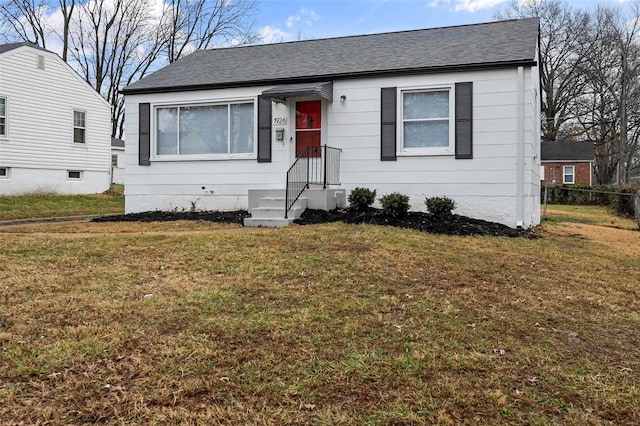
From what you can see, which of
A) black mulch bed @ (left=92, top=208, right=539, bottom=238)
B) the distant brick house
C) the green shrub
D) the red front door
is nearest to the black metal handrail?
the red front door

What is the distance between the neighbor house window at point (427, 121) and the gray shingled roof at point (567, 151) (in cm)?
2523

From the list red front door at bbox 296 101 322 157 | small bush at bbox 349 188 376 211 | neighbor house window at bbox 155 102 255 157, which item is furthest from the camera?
neighbor house window at bbox 155 102 255 157

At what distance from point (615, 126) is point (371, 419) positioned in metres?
37.7

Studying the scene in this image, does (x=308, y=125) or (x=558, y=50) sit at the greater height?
(x=558, y=50)

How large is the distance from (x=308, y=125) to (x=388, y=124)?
1.89 meters

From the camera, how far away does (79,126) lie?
20078 millimetres

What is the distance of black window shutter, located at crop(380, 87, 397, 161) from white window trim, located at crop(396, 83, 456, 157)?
0.11 meters

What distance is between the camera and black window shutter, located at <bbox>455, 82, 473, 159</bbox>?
388 inches

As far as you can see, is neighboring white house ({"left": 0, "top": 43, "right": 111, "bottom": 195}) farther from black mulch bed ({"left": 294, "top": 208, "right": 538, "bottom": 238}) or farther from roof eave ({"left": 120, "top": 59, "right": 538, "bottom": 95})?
black mulch bed ({"left": 294, "top": 208, "right": 538, "bottom": 238})

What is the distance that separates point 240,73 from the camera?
465 inches

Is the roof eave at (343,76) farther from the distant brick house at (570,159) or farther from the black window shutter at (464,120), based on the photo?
the distant brick house at (570,159)

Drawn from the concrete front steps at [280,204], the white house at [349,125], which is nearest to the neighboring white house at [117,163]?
the white house at [349,125]

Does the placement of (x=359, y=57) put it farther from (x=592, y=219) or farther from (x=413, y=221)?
(x=592, y=219)

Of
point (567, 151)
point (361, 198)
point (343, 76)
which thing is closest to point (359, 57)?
point (343, 76)
